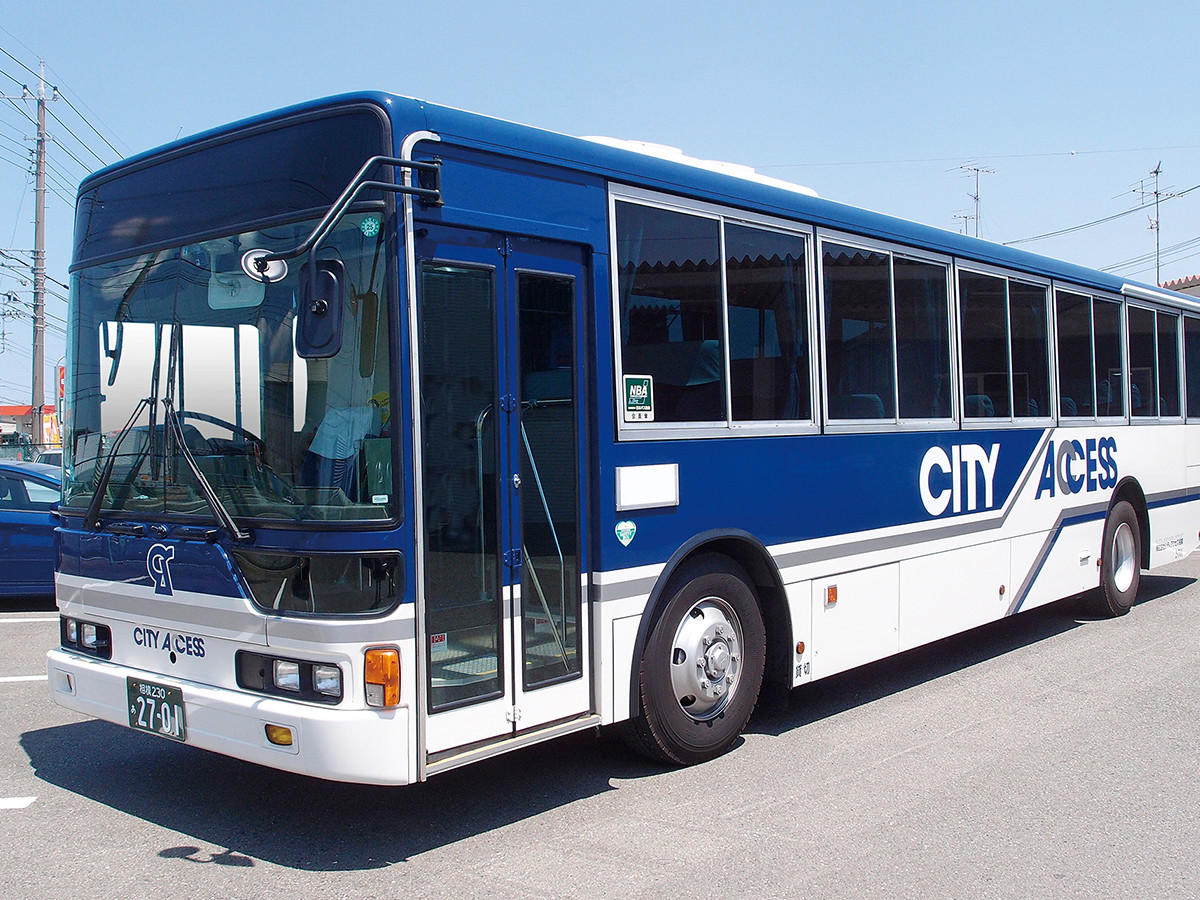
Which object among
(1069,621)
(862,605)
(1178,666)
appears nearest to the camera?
(862,605)

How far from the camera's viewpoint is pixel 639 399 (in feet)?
18.2

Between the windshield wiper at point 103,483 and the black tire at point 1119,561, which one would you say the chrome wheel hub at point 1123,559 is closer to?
the black tire at point 1119,561

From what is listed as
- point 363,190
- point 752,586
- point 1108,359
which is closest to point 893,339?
point 752,586

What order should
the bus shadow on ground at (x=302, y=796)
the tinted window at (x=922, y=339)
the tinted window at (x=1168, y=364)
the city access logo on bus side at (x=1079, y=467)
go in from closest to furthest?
the bus shadow on ground at (x=302, y=796)
the tinted window at (x=922, y=339)
the city access logo on bus side at (x=1079, y=467)
the tinted window at (x=1168, y=364)

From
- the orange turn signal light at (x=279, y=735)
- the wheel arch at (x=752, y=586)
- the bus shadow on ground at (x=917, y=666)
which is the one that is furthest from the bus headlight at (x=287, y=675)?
the bus shadow on ground at (x=917, y=666)

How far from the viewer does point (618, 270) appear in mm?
5512

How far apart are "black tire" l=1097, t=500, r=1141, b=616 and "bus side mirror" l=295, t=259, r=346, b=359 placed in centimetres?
827

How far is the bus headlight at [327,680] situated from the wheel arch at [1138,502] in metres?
8.45

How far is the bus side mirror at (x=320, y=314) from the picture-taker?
4348 mm

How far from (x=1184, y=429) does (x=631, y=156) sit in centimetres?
869

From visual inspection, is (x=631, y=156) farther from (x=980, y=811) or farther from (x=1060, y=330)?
(x=1060, y=330)

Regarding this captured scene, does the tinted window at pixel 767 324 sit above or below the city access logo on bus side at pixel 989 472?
above

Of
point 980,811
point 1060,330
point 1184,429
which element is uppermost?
point 1060,330

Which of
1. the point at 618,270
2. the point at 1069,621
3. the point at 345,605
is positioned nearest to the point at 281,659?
the point at 345,605
